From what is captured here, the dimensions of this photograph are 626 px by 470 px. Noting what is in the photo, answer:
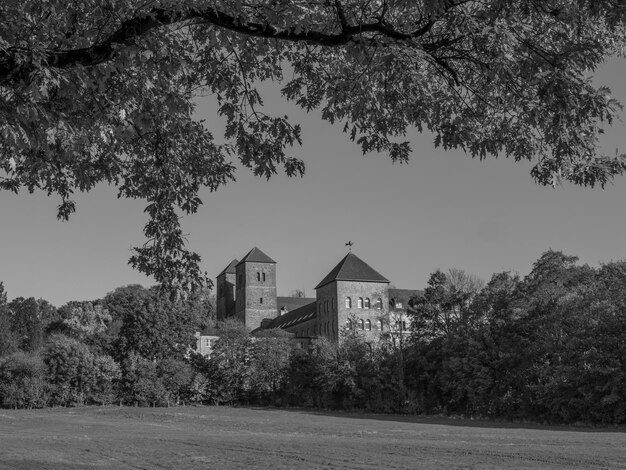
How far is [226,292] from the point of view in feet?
373

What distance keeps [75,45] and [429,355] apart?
4405 cm

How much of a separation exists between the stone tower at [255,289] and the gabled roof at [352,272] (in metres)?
18.4

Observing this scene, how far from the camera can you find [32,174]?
28.1 feet

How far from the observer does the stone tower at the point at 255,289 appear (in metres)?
103

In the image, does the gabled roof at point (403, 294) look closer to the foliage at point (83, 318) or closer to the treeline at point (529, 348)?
the foliage at point (83, 318)

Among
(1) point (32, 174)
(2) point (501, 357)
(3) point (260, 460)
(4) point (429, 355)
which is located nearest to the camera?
(1) point (32, 174)

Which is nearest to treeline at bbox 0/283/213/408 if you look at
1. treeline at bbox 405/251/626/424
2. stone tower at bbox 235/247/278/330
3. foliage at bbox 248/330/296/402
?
foliage at bbox 248/330/296/402

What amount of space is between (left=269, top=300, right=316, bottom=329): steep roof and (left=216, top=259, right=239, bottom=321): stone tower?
35.2 ft

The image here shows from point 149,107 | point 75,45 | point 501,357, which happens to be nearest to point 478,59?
point 149,107

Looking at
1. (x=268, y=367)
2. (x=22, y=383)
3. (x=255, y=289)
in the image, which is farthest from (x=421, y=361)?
(x=255, y=289)

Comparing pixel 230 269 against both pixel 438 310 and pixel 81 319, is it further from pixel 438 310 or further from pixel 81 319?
pixel 438 310

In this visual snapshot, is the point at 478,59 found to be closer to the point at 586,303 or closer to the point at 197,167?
the point at 197,167

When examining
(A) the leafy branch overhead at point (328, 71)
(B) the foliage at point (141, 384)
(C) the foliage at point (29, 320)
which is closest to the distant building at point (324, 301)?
(B) the foliage at point (141, 384)

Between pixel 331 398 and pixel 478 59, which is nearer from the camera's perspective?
pixel 478 59
